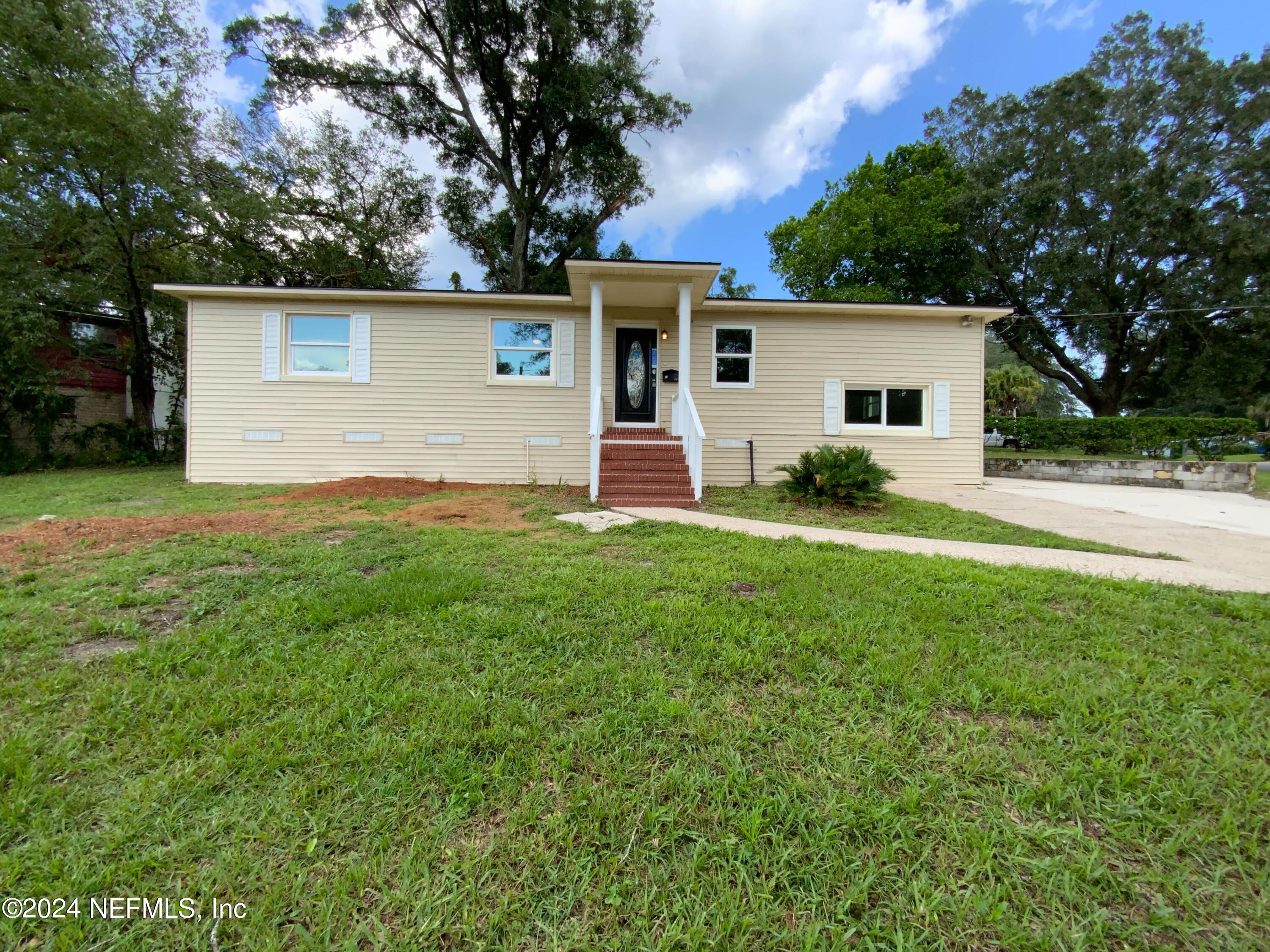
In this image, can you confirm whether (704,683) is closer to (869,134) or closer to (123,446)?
(123,446)

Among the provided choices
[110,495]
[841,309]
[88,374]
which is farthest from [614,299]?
[88,374]

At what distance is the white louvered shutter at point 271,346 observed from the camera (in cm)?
882

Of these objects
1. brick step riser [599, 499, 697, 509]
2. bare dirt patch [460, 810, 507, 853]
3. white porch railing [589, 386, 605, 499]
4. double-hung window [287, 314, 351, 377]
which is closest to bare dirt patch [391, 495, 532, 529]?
white porch railing [589, 386, 605, 499]

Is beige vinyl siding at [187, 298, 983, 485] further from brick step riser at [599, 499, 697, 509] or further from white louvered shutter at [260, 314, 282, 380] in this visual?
brick step riser at [599, 499, 697, 509]

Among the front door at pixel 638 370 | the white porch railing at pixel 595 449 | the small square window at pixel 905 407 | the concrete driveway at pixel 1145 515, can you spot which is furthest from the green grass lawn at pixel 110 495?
the small square window at pixel 905 407

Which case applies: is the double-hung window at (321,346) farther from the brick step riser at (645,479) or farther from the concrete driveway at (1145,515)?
the concrete driveway at (1145,515)

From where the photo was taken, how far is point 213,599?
3.07 m

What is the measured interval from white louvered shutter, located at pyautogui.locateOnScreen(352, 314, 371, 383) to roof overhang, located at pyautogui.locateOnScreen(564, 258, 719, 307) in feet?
12.0

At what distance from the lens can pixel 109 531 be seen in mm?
4652

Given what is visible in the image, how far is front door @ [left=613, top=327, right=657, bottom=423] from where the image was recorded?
952cm

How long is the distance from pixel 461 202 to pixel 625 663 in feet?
66.6

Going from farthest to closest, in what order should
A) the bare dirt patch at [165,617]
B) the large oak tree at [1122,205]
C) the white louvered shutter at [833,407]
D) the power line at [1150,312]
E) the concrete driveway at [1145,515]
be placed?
the large oak tree at [1122,205] < the power line at [1150,312] < the white louvered shutter at [833,407] < the concrete driveway at [1145,515] < the bare dirt patch at [165,617]

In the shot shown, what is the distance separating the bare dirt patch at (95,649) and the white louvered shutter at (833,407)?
30.5 ft

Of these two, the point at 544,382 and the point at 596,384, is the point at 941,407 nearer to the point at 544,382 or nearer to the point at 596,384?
the point at 596,384
